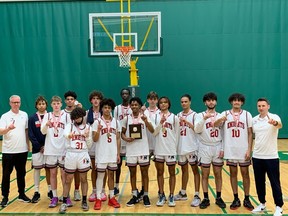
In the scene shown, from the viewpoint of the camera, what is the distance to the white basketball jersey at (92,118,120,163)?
4.99 meters

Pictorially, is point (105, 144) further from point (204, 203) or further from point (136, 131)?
point (204, 203)

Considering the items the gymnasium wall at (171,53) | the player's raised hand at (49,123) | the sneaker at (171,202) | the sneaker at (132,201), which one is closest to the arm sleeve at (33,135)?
the player's raised hand at (49,123)

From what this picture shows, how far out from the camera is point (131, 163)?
5148 mm

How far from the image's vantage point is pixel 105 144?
16.4 ft

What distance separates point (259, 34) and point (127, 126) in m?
9.04

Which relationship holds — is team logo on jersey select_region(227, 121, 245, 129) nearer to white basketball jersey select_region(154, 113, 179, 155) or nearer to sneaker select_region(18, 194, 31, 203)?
white basketball jersey select_region(154, 113, 179, 155)

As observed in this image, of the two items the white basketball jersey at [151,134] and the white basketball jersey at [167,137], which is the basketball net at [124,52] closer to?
the white basketball jersey at [151,134]

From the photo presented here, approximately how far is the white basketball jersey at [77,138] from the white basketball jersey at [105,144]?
7.6 inches

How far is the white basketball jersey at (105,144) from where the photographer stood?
499 centimetres

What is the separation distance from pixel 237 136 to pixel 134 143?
1567 mm

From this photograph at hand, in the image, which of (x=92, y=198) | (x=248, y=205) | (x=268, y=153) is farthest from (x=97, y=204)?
(x=268, y=153)

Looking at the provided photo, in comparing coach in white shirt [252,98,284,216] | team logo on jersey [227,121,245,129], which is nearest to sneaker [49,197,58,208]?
team logo on jersey [227,121,245,129]

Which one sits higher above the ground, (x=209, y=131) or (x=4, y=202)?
(x=209, y=131)

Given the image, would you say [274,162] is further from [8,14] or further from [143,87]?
[8,14]
